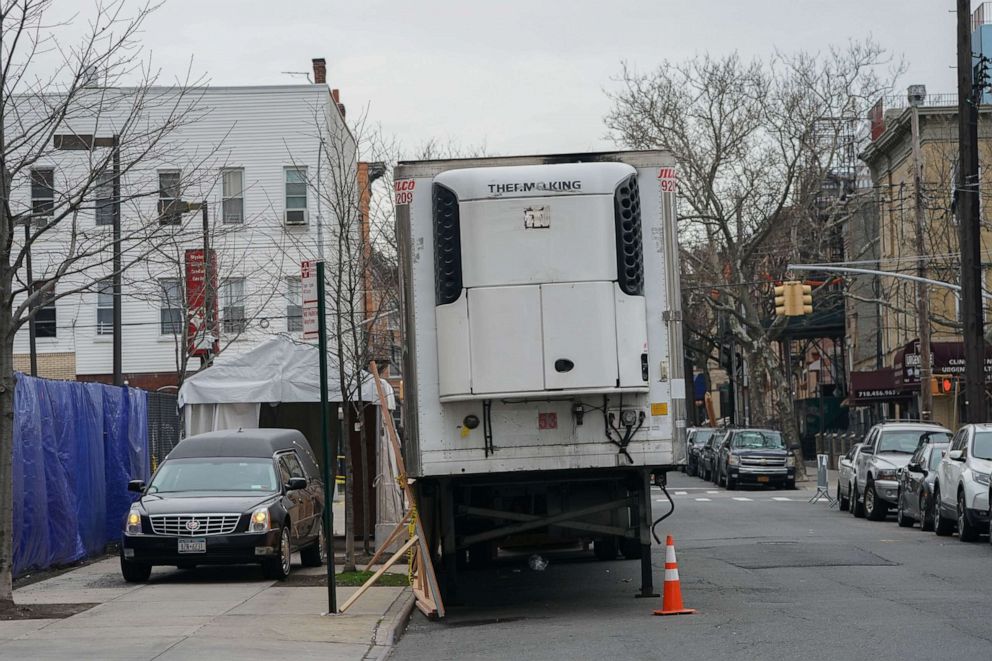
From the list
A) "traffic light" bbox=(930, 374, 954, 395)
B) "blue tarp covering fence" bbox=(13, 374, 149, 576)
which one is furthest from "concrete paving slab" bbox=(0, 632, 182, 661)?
"traffic light" bbox=(930, 374, 954, 395)

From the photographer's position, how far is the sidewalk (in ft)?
38.5

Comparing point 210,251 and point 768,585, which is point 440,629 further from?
point 210,251

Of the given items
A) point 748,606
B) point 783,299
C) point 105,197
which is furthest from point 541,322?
point 783,299

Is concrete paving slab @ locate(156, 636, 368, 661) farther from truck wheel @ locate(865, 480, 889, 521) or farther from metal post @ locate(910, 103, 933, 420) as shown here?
metal post @ locate(910, 103, 933, 420)

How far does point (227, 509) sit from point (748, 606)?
6.81m

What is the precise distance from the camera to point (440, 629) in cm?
1368

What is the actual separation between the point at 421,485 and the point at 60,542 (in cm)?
746

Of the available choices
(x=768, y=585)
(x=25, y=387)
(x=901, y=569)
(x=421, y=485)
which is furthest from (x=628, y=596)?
(x=25, y=387)

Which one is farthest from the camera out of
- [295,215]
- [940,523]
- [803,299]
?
[295,215]

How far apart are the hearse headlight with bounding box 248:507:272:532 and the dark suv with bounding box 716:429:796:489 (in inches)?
1110

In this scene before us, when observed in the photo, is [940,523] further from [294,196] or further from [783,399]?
[783,399]

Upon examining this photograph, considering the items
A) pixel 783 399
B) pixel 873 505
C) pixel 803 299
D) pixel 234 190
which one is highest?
pixel 234 190

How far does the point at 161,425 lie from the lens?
26.8m

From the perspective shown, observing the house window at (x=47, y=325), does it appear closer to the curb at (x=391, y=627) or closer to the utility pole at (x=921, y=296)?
the utility pole at (x=921, y=296)
